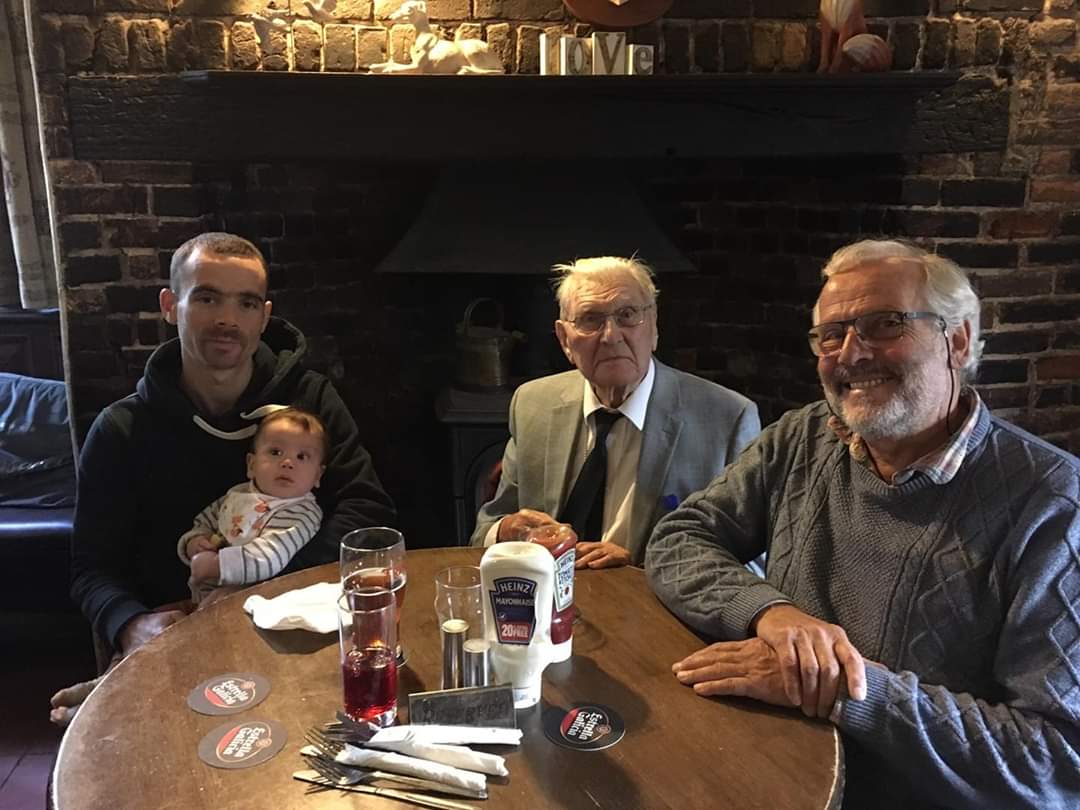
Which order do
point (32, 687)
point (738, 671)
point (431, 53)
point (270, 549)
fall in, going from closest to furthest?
1. point (738, 671)
2. point (270, 549)
3. point (431, 53)
4. point (32, 687)

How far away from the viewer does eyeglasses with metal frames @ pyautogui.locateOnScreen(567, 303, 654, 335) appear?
6.51 ft

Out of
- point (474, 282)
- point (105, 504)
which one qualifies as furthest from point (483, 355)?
point (105, 504)

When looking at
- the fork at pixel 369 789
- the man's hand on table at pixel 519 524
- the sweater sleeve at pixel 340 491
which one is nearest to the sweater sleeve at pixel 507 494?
the sweater sleeve at pixel 340 491

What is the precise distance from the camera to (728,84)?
98.7 inches

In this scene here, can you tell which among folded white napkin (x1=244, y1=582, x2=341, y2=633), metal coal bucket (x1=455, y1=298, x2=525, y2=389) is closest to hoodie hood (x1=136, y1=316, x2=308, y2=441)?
folded white napkin (x1=244, y1=582, x2=341, y2=633)

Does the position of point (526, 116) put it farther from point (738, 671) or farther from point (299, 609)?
point (738, 671)

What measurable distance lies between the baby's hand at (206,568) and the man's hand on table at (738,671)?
102 cm

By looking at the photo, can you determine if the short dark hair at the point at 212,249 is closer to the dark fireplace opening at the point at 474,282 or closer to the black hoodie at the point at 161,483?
the black hoodie at the point at 161,483

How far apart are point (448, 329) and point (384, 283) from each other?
277 mm

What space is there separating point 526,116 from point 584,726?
1.82 meters

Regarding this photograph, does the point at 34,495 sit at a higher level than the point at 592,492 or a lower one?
lower

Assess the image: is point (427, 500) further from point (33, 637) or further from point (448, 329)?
point (33, 637)

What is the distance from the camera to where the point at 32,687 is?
2.72 meters

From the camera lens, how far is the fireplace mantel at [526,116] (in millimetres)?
2422
